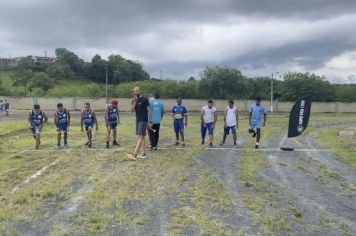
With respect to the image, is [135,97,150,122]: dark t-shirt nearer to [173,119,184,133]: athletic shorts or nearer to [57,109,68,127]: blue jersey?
[173,119,184,133]: athletic shorts

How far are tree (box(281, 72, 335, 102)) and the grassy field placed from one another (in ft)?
215

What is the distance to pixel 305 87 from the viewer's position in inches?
3041

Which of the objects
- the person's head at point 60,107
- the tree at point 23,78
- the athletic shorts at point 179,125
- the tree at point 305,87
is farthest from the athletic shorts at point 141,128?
the tree at point 23,78

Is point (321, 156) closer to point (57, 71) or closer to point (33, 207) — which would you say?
point (33, 207)

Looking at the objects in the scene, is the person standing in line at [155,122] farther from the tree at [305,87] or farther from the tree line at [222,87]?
the tree at [305,87]

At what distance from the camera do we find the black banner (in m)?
16.5

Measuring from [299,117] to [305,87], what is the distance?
2473 inches

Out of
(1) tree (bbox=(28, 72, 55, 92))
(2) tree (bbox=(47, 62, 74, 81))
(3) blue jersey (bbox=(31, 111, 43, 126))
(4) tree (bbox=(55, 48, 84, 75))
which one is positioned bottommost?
(3) blue jersey (bbox=(31, 111, 43, 126))

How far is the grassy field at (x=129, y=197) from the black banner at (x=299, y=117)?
10.0 feet

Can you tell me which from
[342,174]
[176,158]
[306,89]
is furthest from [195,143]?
[306,89]

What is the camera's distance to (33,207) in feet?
26.1

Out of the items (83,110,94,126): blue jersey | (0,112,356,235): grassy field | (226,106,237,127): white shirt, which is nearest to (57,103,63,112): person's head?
(83,110,94,126): blue jersey

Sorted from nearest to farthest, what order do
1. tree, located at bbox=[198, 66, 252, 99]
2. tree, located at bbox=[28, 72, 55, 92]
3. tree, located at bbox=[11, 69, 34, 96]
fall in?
tree, located at bbox=[198, 66, 252, 99] → tree, located at bbox=[28, 72, 55, 92] → tree, located at bbox=[11, 69, 34, 96]

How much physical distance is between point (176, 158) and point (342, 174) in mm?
4564
